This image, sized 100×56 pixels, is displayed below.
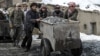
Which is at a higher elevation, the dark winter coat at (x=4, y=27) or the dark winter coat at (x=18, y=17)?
the dark winter coat at (x=18, y=17)

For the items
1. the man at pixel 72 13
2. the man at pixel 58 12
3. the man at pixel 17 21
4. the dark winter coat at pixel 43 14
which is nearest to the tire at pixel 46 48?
the man at pixel 72 13

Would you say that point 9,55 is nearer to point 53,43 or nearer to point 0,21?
point 53,43

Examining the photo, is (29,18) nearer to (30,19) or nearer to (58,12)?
(30,19)

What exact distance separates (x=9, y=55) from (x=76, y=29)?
2540mm

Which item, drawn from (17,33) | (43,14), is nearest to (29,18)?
(43,14)

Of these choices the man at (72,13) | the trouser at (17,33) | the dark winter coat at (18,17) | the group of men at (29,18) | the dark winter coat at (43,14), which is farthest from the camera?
the trouser at (17,33)

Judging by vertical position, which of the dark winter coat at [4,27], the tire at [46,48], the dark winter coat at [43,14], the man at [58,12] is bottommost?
the dark winter coat at [4,27]

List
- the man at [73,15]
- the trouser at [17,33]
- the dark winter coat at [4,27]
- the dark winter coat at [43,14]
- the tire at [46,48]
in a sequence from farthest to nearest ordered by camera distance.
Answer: the dark winter coat at [4,27] → the trouser at [17,33] → the dark winter coat at [43,14] → the man at [73,15] → the tire at [46,48]

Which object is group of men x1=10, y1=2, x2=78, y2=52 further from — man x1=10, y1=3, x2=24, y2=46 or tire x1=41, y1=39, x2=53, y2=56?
tire x1=41, y1=39, x2=53, y2=56

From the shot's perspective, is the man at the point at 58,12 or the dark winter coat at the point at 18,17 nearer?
the man at the point at 58,12

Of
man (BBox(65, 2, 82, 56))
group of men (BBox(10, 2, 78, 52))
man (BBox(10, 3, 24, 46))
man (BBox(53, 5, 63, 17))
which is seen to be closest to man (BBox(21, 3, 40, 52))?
group of men (BBox(10, 2, 78, 52))

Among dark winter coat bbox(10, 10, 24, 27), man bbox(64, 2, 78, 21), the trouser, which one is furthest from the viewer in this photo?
the trouser

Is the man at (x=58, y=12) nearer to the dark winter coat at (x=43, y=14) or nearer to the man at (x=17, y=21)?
the dark winter coat at (x=43, y=14)

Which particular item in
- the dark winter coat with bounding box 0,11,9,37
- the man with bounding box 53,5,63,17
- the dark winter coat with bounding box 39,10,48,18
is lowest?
the dark winter coat with bounding box 0,11,9,37
